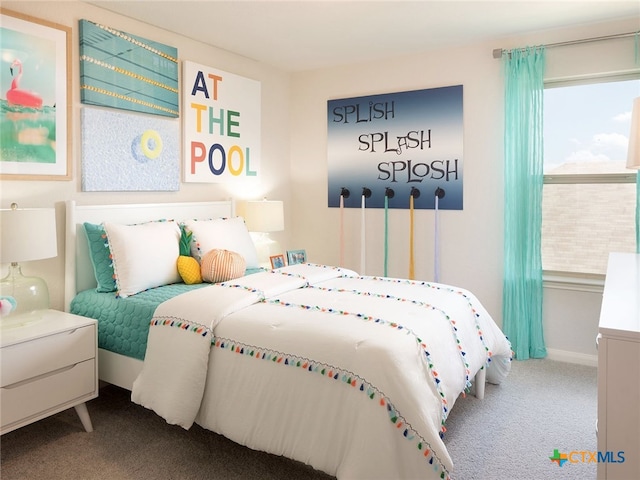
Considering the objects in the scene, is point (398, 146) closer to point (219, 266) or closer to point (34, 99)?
point (219, 266)

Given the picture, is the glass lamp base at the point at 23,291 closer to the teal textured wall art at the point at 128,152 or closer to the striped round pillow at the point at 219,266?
the teal textured wall art at the point at 128,152

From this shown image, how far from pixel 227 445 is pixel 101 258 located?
4.24ft

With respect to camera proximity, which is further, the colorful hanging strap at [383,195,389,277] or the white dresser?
the colorful hanging strap at [383,195,389,277]

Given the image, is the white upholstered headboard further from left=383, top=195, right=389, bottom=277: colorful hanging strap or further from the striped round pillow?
left=383, top=195, right=389, bottom=277: colorful hanging strap

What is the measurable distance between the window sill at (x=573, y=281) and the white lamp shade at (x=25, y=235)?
A: 3.25 metres

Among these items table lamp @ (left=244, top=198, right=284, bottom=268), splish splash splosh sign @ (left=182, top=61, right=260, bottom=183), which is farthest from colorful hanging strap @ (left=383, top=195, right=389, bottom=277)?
splish splash splosh sign @ (left=182, top=61, right=260, bottom=183)

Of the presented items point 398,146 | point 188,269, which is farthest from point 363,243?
point 188,269

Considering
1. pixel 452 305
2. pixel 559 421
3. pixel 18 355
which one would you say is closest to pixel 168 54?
pixel 18 355

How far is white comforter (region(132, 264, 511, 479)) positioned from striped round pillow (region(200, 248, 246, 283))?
16.1 inches

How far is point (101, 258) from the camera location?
2.88 meters

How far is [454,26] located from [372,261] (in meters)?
Answer: 2.00

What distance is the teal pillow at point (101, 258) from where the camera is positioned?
2870mm

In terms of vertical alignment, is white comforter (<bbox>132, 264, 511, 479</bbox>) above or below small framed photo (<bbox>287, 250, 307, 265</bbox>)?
below

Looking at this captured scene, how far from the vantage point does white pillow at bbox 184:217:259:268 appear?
3279 mm
